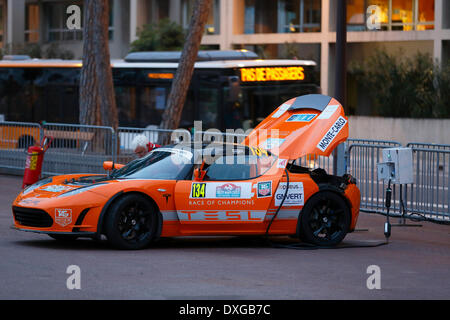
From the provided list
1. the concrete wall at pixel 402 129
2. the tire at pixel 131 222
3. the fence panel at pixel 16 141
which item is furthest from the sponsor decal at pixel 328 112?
the concrete wall at pixel 402 129

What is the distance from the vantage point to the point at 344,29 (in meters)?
14.1

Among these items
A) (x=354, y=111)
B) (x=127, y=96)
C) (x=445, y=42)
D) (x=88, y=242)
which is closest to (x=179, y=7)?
(x=354, y=111)

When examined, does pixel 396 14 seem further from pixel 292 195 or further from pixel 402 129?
pixel 292 195

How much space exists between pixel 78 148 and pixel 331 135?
8683 mm

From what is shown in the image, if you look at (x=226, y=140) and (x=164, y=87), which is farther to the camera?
(x=164, y=87)

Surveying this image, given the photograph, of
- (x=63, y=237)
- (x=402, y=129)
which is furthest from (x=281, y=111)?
(x=402, y=129)

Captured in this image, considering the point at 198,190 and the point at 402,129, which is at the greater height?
the point at 402,129

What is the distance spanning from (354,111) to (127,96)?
16.7 meters

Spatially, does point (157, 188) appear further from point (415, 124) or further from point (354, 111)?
point (354, 111)

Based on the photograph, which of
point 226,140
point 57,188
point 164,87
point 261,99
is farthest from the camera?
point 164,87

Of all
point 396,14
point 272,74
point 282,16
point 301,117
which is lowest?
point 301,117

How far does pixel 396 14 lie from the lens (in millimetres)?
36469

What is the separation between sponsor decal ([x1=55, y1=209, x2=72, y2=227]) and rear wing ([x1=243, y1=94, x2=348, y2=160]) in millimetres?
2743

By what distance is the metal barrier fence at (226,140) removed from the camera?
1348 centimetres
